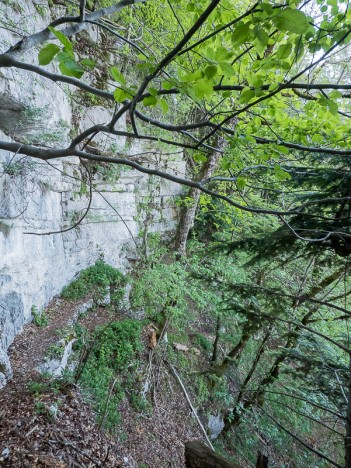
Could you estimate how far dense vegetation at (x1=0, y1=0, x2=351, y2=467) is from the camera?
1.57 m

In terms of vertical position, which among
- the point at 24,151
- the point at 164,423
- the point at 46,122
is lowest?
the point at 164,423

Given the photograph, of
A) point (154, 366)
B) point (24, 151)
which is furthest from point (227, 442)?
point (24, 151)

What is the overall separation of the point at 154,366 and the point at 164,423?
105cm

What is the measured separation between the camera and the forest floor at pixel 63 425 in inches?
98.7

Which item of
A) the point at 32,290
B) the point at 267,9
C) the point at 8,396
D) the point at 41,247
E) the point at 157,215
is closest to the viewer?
the point at 267,9

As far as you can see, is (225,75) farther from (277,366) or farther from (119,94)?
(277,366)

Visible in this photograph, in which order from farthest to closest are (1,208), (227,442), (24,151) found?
(227,442) < (1,208) < (24,151)

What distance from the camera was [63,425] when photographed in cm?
282

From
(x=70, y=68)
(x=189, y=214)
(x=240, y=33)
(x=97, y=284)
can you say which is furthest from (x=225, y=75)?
(x=97, y=284)

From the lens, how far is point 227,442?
6.61 meters

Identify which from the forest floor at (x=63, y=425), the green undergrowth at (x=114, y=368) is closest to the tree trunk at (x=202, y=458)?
the forest floor at (x=63, y=425)

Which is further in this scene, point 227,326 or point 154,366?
point 227,326

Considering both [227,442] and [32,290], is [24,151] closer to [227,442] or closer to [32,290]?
[32,290]

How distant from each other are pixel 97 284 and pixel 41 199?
2.43 meters
